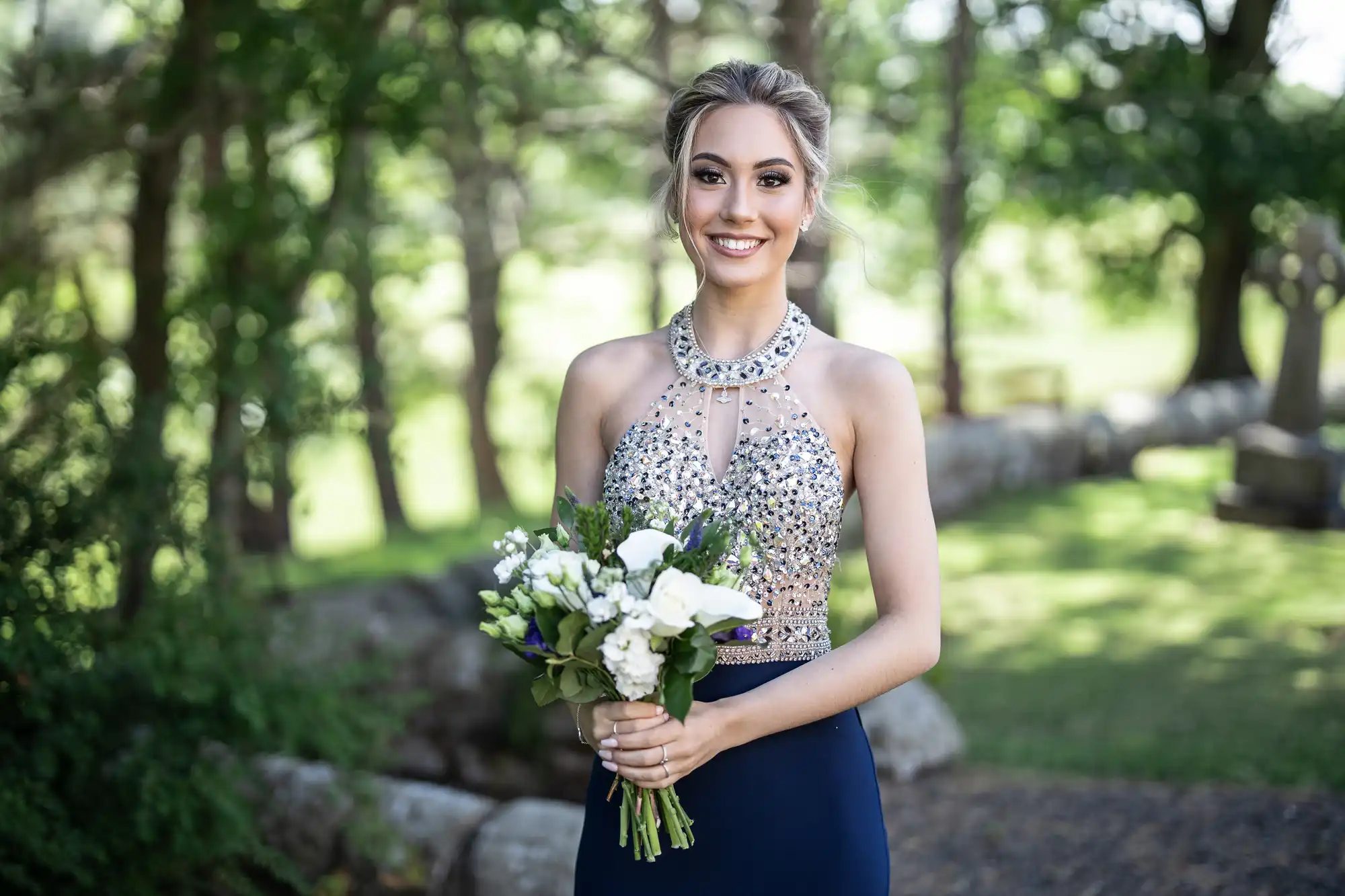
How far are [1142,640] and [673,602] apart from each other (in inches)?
293

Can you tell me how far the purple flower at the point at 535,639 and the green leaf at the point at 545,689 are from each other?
0.19 feet

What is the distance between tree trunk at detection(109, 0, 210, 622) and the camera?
→ 5.06 m

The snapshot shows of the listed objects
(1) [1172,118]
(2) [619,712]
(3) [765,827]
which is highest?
(1) [1172,118]

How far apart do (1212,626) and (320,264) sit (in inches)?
250

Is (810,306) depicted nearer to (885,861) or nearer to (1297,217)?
(885,861)

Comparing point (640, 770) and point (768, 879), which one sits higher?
point (640, 770)

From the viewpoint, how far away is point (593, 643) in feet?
7.29

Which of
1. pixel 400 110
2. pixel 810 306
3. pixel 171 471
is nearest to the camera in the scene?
Result: pixel 171 471

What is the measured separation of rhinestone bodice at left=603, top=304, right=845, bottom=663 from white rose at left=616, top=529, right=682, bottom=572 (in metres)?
0.36

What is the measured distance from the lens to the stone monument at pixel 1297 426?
39.4 feet

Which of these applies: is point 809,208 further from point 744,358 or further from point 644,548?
point 644,548

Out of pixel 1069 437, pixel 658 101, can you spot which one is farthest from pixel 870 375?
pixel 1069 437

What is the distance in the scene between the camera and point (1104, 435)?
52.3ft

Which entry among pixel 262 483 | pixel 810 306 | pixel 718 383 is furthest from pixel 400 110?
pixel 718 383
